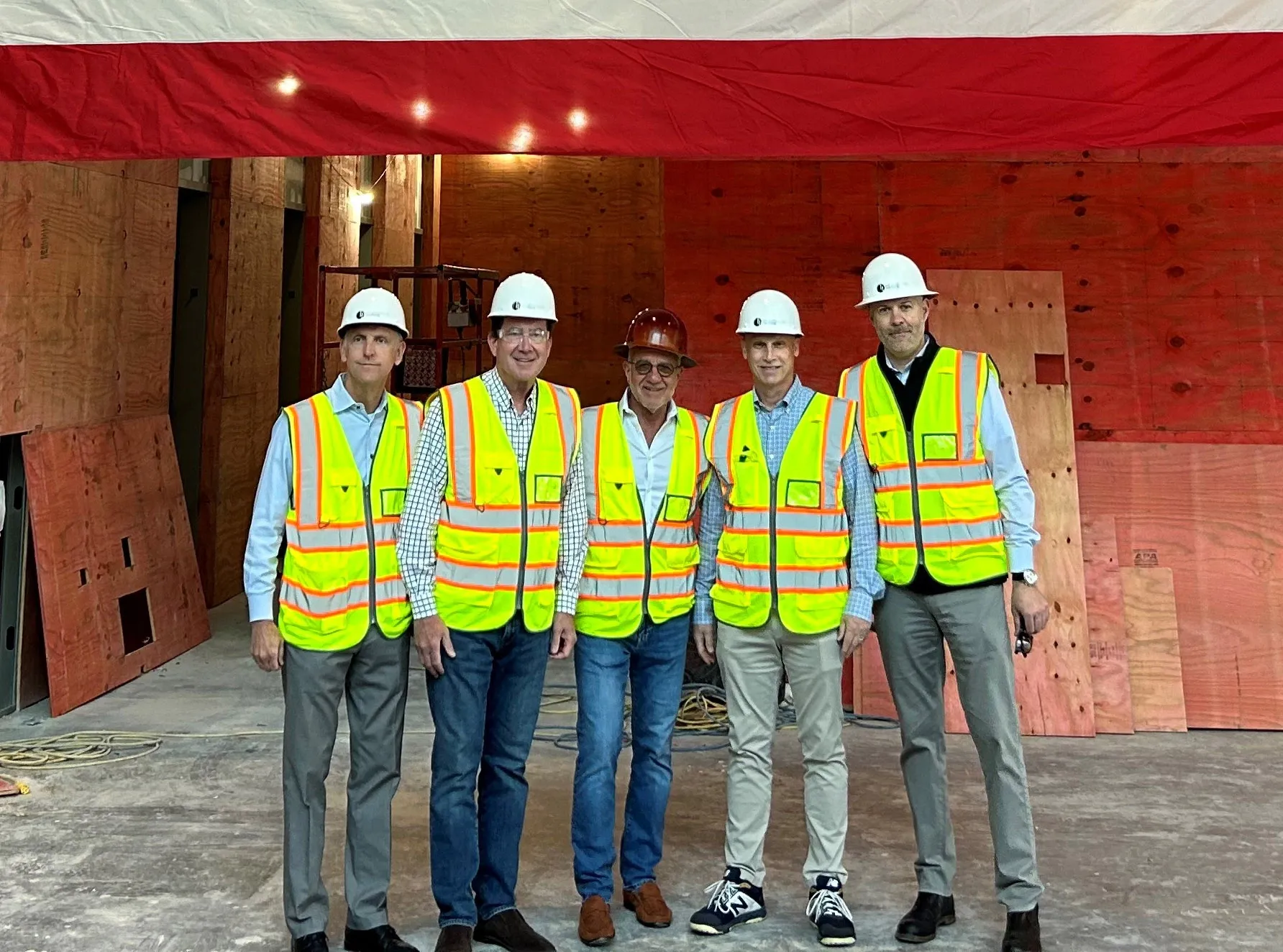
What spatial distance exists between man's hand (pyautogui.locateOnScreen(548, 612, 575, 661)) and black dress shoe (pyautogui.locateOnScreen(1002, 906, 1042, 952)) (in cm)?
160

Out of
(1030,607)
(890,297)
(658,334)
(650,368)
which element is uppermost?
(890,297)

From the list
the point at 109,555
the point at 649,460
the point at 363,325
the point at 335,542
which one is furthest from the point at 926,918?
the point at 109,555

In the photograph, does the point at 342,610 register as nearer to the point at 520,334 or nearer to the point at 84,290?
the point at 520,334

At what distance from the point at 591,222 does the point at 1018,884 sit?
23.9 feet

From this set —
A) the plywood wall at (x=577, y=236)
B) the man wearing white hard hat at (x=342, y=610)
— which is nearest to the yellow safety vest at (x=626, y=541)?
the man wearing white hard hat at (x=342, y=610)

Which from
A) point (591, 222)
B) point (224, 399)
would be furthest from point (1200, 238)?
point (224, 399)

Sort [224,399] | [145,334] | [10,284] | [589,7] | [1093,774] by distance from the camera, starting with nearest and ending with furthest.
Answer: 1. [589,7]
2. [1093,774]
3. [10,284]
4. [145,334]
5. [224,399]

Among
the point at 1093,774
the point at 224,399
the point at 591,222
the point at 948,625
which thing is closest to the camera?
the point at 948,625

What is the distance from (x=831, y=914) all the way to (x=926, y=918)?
321 millimetres

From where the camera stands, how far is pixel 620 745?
3.40m

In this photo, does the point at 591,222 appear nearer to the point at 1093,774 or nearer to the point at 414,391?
the point at 414,391

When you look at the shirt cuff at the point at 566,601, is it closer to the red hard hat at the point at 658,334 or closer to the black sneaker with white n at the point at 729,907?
the red hard hat at the point at 658,334

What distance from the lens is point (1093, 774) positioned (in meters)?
4.93

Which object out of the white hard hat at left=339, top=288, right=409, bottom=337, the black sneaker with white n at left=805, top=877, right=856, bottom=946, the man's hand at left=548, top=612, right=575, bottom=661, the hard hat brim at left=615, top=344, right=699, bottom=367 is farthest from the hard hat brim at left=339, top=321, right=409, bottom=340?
the black sneaker with white n at left=805, top=877, right=856, bottom=946
